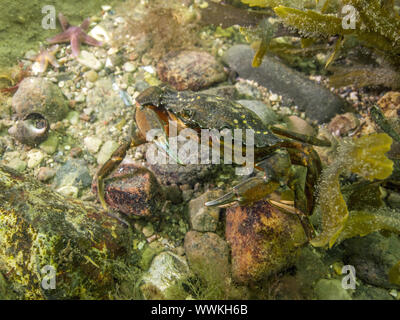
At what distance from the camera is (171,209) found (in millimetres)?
3072

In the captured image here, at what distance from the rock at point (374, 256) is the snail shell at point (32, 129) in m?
3.75

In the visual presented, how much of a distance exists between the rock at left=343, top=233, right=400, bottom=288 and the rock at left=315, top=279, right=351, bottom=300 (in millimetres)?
260

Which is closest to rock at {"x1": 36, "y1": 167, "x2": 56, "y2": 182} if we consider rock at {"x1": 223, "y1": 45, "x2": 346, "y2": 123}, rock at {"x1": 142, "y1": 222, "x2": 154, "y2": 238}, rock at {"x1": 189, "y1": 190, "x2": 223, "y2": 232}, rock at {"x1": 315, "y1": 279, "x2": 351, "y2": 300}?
rock at {"x1": 142, "y1": 222, "x2": 154, "y2": 238}

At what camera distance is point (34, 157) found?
11.2ft

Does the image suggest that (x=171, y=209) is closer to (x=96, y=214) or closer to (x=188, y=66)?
(x=96, y=214)

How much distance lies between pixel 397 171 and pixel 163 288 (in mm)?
2656

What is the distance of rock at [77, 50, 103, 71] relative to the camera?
13.7 feet

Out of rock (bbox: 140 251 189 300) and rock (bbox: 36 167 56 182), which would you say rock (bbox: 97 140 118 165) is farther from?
rock (bbox: 140 251 189 300)

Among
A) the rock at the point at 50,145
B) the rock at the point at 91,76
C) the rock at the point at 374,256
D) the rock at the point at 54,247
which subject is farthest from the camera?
the rock at the point at 91,76

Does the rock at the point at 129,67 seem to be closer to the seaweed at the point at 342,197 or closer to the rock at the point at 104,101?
the rock at the point at 104,101

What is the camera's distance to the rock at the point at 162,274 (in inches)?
98.1

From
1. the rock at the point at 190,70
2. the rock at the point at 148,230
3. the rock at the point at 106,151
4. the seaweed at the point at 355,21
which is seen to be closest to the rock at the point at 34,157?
the rock at the point at 106,151

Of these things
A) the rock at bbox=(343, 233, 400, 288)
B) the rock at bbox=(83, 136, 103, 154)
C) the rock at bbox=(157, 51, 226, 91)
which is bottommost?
the rock at bbox=(83, 136, 103, 154)
